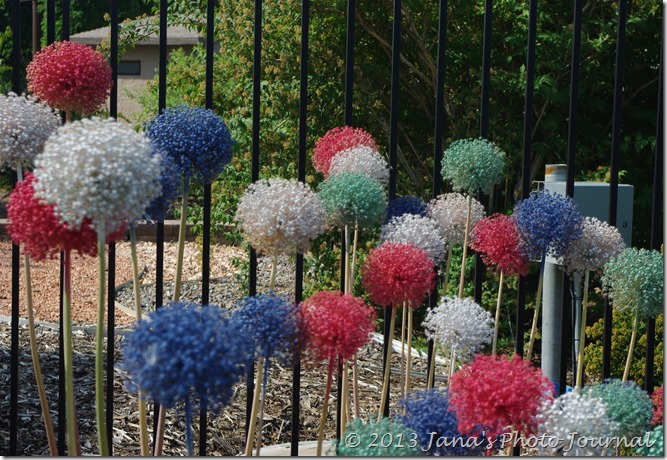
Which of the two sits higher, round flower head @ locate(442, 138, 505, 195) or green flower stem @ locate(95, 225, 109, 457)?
round flower head @ locate(442, 138, 505, 195)

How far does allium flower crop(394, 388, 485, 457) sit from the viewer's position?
5.44 ft

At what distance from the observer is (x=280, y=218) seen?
1.86m

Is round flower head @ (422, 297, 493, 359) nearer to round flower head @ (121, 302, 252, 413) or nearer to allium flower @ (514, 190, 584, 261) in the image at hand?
allium flower @ (514, 190, 584, 261)

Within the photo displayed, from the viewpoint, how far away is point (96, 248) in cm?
153

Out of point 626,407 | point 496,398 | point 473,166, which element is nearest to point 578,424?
point 496,398

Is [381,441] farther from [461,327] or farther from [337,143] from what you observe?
[337,143]

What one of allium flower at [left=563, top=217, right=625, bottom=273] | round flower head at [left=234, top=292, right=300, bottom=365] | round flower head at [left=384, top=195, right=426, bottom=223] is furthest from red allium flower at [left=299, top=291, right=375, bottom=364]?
allium flower at [left=563, top=217, right=625, bottom=273]

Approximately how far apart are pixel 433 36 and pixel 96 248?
5.30m

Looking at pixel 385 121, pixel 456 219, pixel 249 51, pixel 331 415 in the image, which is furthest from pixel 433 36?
pixel 456 219

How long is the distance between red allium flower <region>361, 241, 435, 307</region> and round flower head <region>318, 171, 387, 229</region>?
0.11 m

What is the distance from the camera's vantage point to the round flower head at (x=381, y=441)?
5.06 feet

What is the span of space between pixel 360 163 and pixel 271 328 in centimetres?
70

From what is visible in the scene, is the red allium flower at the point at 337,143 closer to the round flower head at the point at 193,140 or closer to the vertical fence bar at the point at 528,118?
the round flower head at the point at 193,140

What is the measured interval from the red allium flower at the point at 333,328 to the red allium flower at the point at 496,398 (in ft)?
0.74
